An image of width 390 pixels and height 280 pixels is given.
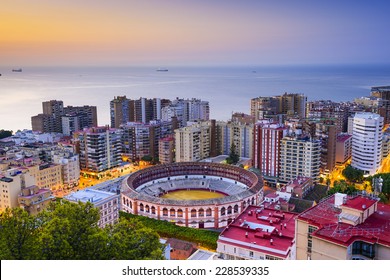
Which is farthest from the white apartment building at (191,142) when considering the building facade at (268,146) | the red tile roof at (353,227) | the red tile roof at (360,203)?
the red tile roof at (360,203)

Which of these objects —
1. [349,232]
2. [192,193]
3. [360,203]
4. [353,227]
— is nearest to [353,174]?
[192,193]

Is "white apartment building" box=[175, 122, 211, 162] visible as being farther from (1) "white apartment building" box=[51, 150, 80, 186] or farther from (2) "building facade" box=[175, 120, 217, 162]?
(1) "white apartment building" box=[51, 150, 80, 186]

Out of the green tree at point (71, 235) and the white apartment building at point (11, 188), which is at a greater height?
the green tree at point (71, 235)

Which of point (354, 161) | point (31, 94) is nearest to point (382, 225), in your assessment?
point (354, 161)

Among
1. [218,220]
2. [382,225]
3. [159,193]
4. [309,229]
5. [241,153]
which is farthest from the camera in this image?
[241,153]

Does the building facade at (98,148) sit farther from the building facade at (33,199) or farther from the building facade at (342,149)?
the building facade at (342,149)

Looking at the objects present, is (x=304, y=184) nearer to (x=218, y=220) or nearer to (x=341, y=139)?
(x=218, y=220)

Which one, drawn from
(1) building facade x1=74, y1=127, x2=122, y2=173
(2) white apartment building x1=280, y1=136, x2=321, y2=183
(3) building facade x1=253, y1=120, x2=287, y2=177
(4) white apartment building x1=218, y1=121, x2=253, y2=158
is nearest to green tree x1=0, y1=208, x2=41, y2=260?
(2) white apartment building x1=280, y1=136, x2=321, y2=183

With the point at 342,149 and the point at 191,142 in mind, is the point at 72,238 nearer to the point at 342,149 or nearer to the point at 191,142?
the point at 191,142
